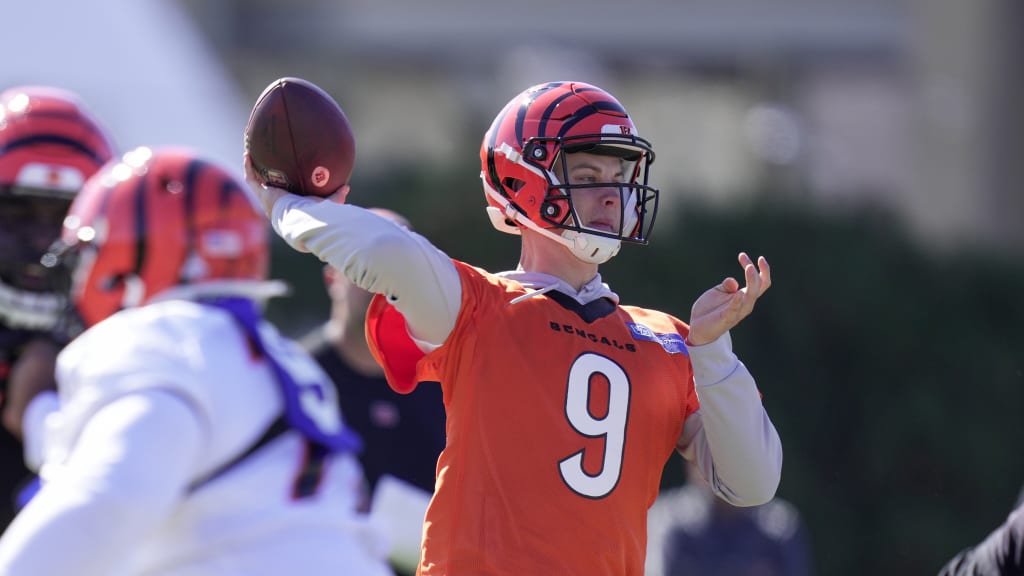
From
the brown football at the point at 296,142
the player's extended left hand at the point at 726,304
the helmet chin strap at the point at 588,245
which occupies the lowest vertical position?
the player's extended left hand at the point at 726,304

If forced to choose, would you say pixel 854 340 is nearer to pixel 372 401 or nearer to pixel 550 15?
pixel 372 401

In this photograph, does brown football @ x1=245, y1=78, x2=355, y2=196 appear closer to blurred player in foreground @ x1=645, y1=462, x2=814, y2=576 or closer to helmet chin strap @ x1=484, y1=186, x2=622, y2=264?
helmet chin strap @ x1=484, y1=186, x2=622, y2=264

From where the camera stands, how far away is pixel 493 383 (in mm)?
3184

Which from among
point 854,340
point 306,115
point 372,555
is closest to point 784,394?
point 854,340

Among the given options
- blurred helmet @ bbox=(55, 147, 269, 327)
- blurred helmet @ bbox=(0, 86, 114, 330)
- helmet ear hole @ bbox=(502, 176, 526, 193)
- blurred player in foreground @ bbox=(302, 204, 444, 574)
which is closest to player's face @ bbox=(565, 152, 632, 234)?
helmet ear hole @ bbox=(502, 176, 526, 193)

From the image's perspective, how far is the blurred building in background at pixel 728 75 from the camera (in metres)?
15.2

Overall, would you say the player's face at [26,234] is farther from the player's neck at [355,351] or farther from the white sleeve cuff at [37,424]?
the player's neck at [355,351]

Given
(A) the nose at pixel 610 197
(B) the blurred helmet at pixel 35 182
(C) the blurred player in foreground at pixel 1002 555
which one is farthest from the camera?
(B) the blurred helmet at pixel 35 182

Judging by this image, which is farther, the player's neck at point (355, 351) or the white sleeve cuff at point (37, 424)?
the player's neck at point (355, 351)

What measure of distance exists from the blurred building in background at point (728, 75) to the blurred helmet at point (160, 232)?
798 cm

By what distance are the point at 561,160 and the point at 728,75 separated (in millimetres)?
18177

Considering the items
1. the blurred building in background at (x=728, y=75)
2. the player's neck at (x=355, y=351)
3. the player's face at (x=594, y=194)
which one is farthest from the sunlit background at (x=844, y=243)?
the player's face at (x=594, y=194)

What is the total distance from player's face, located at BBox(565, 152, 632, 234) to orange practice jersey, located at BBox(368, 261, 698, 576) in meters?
0.20

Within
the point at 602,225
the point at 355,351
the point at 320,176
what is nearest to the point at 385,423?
the point at 355,351
